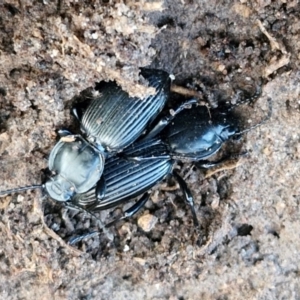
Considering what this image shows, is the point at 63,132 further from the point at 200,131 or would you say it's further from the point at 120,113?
the point at 200,131

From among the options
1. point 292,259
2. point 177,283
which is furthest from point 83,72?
point 292,259

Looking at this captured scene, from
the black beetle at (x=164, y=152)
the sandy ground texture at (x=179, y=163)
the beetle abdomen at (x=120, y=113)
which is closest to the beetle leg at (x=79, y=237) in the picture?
the sandy ground texture at (x=179, y=163)

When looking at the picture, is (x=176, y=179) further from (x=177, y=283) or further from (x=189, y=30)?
(x=189, y=30)

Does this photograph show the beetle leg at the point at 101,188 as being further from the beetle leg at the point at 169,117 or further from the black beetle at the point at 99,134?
the beetle leg at the point at 169,117

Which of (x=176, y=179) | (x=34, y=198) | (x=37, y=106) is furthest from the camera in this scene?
(x=176, y=179)

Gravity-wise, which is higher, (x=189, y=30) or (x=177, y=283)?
(x=189, y=30)

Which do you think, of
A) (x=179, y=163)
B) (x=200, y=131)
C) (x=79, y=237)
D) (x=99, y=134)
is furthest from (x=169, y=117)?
(x=79, y=237)

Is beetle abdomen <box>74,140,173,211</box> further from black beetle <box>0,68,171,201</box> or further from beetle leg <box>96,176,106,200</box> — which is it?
black beetle <box>0,68,171,201</box>
